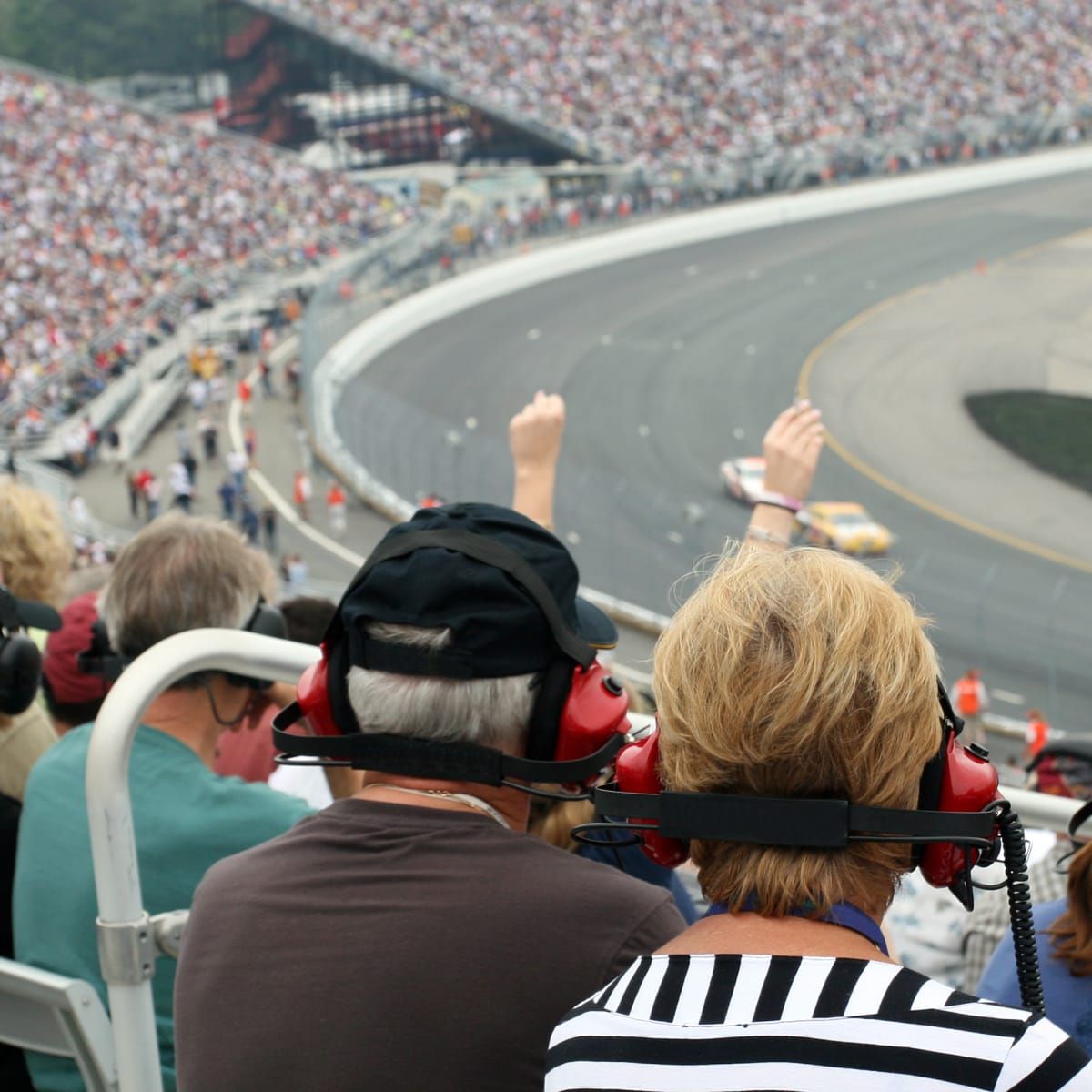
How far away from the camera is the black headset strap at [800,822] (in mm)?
1566

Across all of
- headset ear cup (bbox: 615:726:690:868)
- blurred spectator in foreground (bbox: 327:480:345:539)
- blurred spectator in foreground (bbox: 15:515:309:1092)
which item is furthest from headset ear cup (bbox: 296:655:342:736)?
blurred spectator in foreground (bbox: 327:480:345:539)

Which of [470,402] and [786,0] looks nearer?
[470,402]

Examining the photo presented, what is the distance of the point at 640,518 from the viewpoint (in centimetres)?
1758

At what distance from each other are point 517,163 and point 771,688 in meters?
44.7

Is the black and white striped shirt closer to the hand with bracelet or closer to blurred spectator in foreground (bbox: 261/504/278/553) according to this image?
the hand with bracelet

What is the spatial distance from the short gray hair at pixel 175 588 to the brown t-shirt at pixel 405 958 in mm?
869

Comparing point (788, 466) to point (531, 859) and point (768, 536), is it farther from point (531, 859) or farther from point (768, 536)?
point (531, 859)

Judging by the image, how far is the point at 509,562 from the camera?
2016 mm

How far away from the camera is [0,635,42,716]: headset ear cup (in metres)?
2.54

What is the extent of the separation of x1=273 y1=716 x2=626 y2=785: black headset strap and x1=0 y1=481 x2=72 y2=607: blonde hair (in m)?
1.74

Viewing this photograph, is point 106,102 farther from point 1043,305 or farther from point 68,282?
point 1043,305

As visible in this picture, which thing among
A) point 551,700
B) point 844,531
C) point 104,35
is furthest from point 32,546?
point 104,35

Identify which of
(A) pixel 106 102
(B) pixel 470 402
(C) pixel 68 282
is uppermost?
(A) pixel 106 102

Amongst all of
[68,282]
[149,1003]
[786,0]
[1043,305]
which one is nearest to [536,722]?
[149,1003]
